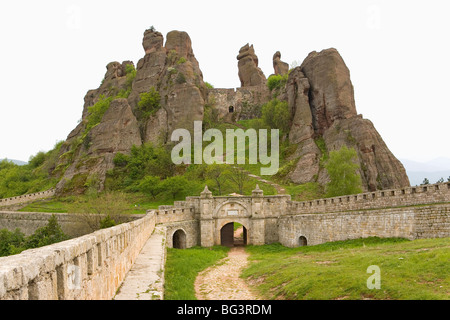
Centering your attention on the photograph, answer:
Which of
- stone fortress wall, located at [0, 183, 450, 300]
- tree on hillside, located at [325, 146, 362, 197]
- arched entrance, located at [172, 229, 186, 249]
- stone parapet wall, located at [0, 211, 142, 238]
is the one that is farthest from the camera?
tree on hillside, located at [325, 146, 362, 197]

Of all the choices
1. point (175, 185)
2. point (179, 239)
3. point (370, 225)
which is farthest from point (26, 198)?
point (370, 225)

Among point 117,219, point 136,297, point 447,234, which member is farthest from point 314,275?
point 117,219

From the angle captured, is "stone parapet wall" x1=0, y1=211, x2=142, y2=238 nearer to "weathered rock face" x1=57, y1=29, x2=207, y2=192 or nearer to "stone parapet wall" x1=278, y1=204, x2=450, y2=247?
"weathered rock face" x1=57, y1=29, x2=207, y2=192

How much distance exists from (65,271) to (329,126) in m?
48.7

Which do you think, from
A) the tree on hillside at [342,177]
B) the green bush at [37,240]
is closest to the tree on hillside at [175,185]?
the green bush at [37,240]

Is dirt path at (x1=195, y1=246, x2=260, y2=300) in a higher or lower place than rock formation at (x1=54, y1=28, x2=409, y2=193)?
lower

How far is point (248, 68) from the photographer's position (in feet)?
270

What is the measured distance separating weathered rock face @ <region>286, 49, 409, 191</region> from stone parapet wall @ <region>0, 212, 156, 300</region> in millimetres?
36961

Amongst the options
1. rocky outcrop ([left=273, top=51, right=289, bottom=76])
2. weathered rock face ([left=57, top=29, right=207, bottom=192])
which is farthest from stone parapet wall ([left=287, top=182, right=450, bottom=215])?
rocky outcrop ([left=273, top=51, right=289, bottom=76])

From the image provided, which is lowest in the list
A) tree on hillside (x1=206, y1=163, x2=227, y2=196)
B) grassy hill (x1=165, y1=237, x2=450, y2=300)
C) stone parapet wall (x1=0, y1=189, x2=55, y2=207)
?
grassy hill (x1=165, y1=237, x2=450, y2=300)
